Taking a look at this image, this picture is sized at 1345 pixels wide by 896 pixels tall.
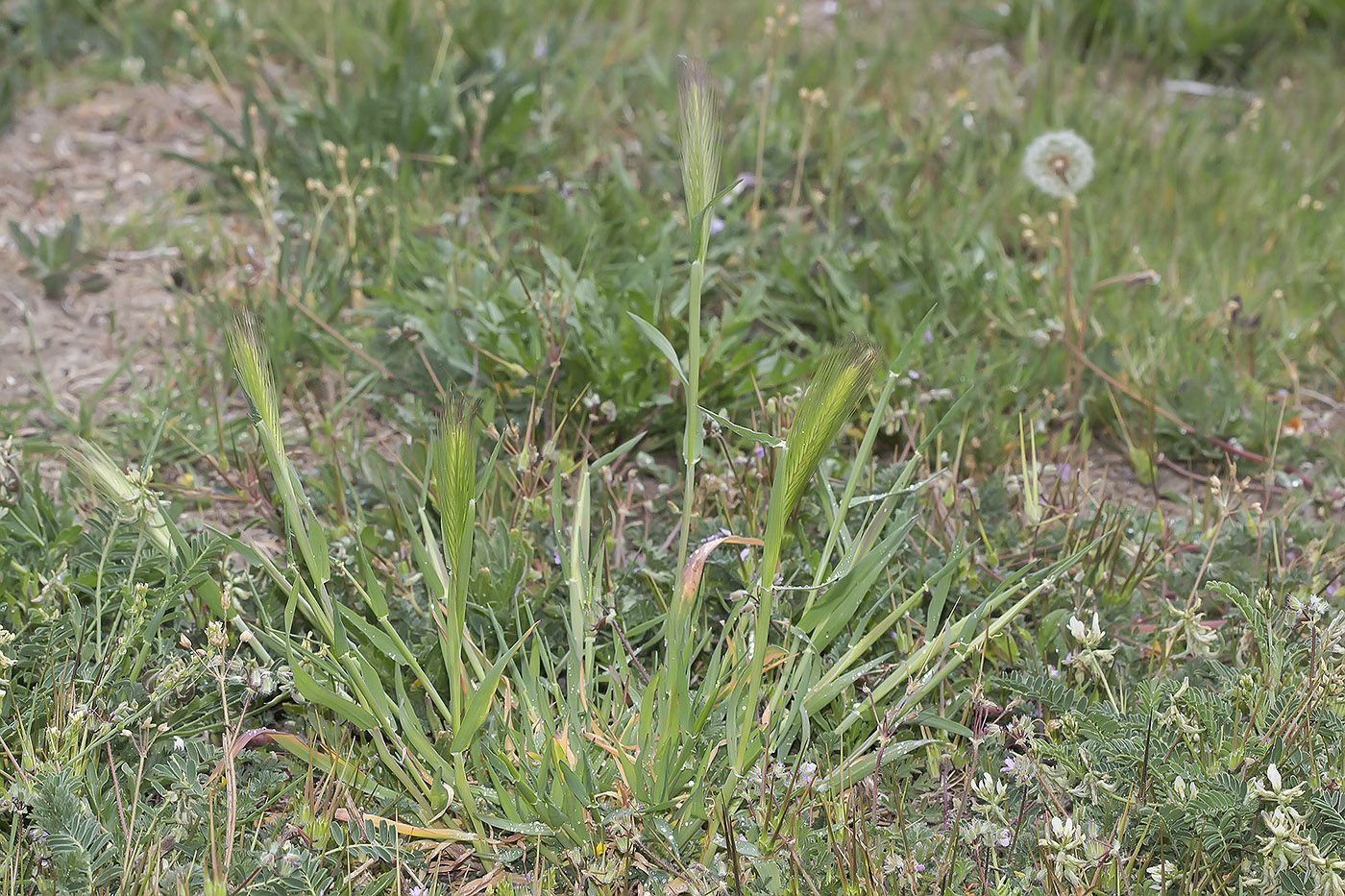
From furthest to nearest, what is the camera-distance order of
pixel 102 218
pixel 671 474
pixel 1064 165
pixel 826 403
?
pixel 102 218 < pixel 1064 165 < pixel 671 474 < pixel 826 403

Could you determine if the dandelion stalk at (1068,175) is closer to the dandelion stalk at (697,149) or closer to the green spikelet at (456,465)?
the dandelion stalk at (697,149)

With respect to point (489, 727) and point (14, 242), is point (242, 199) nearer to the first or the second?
point (14, 242)

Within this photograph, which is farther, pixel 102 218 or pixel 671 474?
pixel 102 218

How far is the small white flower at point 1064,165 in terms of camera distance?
2.80 m

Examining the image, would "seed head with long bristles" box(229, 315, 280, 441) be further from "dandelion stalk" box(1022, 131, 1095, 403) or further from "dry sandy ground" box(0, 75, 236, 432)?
"dandelion stalk" box(1022, 131, 1095, 403)

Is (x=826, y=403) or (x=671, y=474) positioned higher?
(x=826, y=403)

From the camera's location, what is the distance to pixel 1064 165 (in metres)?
2.77

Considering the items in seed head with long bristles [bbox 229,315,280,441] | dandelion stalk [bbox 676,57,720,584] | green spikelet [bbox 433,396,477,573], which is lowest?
green spikelet [bbox 433,396,477,573]

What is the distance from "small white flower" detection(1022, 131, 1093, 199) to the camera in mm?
2805

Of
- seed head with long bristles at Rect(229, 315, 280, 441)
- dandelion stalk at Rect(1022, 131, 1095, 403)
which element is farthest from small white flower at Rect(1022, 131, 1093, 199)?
seed head with long bristles at Rect(229, 315, 280, 441)

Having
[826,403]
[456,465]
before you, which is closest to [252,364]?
[456,465]

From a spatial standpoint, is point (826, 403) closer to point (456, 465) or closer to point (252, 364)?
point (456, 465)

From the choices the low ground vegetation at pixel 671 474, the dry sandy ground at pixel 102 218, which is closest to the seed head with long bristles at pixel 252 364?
the low ground vegetation at pixel 671 474

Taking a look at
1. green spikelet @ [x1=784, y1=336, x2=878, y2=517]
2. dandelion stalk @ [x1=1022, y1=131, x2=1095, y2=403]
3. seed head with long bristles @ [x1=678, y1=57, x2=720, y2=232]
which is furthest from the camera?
dandelion stalk @ [x1=1022, y1=131, x2=1095, y2=403]
